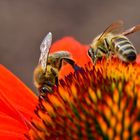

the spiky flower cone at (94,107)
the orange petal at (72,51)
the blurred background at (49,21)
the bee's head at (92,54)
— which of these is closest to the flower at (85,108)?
the spiky flower cone at (94,107)

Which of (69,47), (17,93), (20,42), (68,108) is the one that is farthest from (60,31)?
(68,108)

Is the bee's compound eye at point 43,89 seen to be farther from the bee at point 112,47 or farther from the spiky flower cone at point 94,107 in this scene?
the bee at point 112,47

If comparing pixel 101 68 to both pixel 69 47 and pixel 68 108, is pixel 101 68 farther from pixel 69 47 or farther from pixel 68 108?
pixel 69 47

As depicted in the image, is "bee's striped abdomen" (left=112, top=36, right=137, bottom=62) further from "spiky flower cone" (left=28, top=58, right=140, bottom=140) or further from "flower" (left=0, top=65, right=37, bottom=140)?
"flower" (left=0, top=65, right=37, bottom=140)

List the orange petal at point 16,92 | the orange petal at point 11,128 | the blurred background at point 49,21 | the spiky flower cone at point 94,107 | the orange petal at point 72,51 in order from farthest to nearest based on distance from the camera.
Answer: the blurred background at point 49,21 < the orange petal at point 72,51 < the orange petal at point 16,92 < the orange petal at point 11,128 < the spiky flower cone at point 94,107

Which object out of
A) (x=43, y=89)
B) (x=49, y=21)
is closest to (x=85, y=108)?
(x=43, y=89)

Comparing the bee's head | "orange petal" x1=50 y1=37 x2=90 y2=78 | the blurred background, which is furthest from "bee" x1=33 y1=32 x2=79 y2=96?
the blurred background
